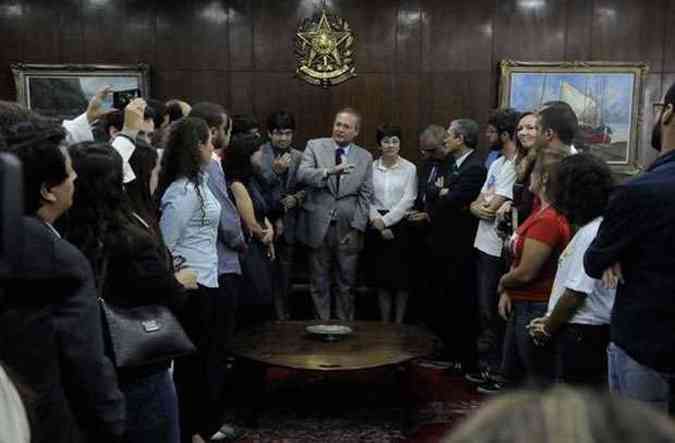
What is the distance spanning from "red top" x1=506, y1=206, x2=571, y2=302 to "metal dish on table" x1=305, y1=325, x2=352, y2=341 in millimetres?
1227

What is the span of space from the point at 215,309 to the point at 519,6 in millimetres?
4773

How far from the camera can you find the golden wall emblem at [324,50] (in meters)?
6.79

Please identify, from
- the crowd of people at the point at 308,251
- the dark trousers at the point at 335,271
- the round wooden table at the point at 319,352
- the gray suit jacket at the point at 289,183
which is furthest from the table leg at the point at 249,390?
the gray suit jacket at the point at 289,183

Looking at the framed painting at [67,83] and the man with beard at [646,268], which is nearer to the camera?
the man with beard at [646,268]

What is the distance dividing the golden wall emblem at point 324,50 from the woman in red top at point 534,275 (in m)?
3.89

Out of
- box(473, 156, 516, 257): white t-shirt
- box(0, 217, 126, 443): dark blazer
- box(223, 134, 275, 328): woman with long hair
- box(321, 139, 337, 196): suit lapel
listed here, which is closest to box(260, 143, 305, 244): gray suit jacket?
box(321, 139, 337, 196): suit lapel

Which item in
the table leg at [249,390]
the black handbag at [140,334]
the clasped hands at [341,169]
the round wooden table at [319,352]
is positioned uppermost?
the clasped hands at [341,169]

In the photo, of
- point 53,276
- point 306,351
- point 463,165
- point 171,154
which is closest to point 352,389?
point 306,351

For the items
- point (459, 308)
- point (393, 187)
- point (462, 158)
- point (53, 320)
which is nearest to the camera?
point (53, 320)

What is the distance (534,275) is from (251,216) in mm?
1727

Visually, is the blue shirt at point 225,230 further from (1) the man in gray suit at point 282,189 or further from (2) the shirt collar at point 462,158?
(2) the shirt collar at point 462,158

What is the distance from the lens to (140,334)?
2189 mm

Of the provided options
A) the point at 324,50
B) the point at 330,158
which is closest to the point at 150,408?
the point at 330,158

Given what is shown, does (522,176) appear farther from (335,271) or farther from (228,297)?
(335,271)
